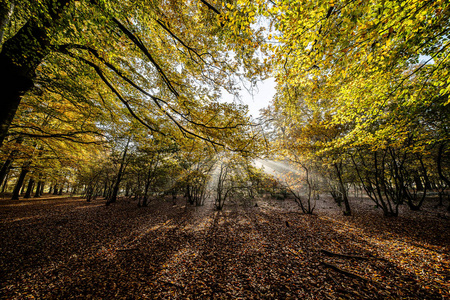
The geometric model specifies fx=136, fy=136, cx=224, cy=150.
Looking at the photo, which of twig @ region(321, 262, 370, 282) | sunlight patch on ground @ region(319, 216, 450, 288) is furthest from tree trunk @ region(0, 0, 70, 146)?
sunlight patch on ground @ region(319, 216, 450, 288)

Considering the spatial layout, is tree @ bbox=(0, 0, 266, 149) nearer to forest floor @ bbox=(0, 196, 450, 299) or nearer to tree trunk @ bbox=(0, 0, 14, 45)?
tree trunk @ bbox=(0, 0, 14, 45)

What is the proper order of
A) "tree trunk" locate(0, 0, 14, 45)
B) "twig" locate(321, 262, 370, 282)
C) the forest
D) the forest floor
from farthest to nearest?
"twig" locate(321, 262, 370, 282) → the forest floor → the forest → "tree trunk" locate(0, 0, 14, 45)

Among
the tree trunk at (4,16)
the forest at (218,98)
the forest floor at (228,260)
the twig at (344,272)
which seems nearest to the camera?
the tree trunk at (4,16)

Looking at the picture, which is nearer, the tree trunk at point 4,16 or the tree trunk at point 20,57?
the tree trunk at point 4,16

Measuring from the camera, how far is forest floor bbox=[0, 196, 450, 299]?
141 inches

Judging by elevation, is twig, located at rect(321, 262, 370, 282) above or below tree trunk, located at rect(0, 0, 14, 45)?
below

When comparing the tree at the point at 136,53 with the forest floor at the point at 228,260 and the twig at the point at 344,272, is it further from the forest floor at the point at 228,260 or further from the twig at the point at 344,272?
the twig at the point at 344,272

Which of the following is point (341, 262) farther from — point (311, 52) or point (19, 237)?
point (19, 237)

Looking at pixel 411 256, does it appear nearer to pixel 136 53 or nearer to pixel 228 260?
pixel 228 260

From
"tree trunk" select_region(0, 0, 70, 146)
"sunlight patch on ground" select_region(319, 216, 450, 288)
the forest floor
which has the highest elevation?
"tree trunk" select_region(0, 0, 70, 146)

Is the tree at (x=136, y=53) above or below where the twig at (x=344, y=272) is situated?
above

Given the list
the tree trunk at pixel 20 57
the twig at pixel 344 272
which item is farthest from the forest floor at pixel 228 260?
the tree trunk at pixel 20 57

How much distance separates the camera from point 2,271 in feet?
13.7

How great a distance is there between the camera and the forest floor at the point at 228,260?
3.58m
